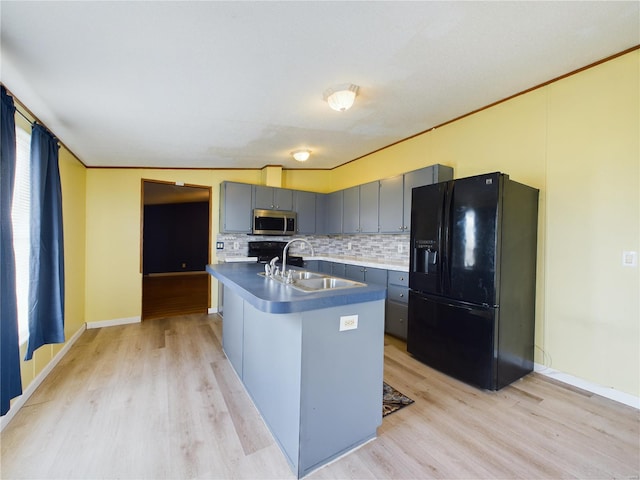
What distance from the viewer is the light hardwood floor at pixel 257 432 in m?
1.48

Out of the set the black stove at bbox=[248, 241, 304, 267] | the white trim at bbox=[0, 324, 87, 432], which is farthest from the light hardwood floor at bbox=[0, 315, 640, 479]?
the black stove at bbox=[248, 241, 304, 267]

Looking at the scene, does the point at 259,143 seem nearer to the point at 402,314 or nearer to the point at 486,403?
the point at 402,314

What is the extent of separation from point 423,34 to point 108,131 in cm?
303

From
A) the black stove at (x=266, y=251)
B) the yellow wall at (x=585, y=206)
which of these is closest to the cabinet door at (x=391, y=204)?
the yellow wall at (x=585, y=206)

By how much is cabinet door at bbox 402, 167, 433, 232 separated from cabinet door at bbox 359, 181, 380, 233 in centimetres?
50

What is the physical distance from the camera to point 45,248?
2.27 m

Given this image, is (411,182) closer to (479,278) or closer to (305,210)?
(479,278)

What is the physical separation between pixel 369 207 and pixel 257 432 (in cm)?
298

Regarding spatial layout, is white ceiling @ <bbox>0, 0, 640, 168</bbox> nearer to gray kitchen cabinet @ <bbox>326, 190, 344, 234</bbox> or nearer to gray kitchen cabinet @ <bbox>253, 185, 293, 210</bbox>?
gray kitchen cabinet @ <bbox>253, 185, 293, 210</bbox>

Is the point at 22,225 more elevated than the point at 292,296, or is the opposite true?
the point at 22,225

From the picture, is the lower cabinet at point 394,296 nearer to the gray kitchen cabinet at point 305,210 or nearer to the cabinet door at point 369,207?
the cabinet door at point 369,207

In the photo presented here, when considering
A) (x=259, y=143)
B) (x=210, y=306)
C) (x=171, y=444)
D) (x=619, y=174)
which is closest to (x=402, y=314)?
(x=619, y=174)

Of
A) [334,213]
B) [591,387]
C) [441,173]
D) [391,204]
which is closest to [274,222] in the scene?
[334,213]

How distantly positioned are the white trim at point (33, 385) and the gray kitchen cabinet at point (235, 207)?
2229 millimetres
